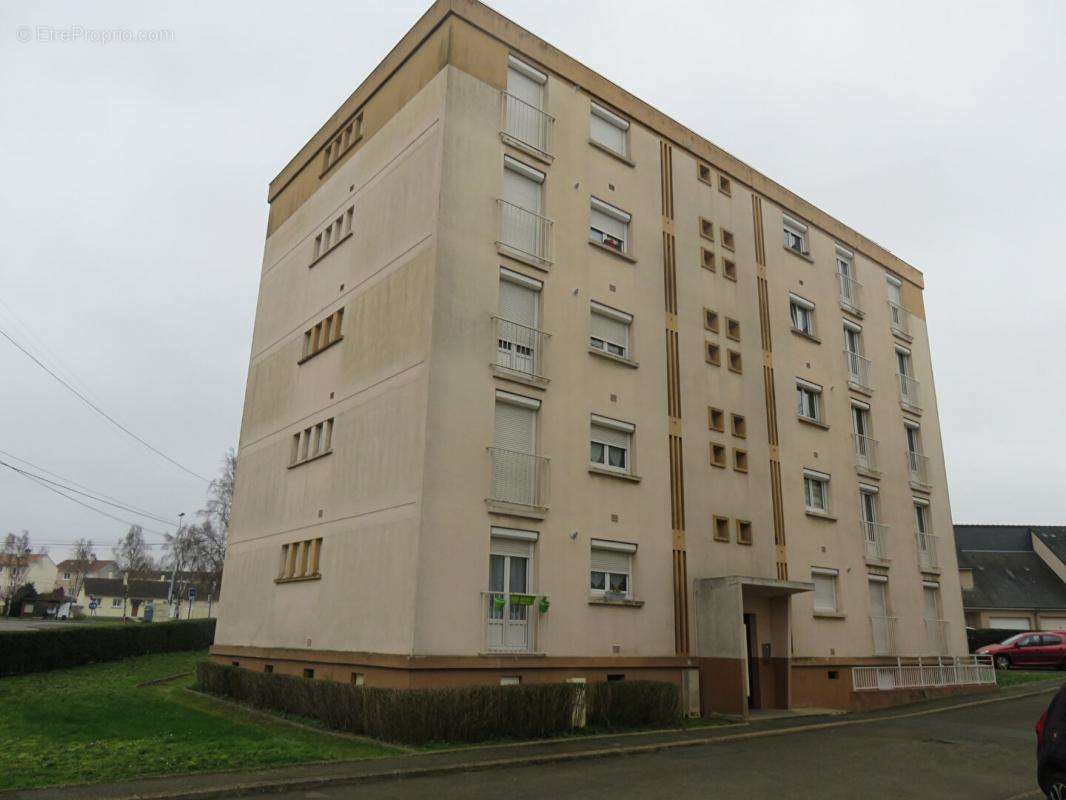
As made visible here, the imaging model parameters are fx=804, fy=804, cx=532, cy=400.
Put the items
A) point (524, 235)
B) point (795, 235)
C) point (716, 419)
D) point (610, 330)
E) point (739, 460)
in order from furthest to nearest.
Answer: point (795, 235) < point (739, 460) < point (716, 419) < point (610, 330) < point (524, 235)

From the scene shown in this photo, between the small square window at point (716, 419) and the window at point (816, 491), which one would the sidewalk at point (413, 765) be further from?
the small square window at point (716, 419)

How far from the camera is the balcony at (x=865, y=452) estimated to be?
88.2 feet

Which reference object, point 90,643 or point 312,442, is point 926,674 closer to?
point 312,442

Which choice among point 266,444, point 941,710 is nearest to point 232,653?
point 266,444

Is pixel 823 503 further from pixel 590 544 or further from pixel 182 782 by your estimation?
pixel 182 782

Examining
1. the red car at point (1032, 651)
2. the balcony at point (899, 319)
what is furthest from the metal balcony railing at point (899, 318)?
the red car at point (1032, 651)

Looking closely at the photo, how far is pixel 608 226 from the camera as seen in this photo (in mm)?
21844

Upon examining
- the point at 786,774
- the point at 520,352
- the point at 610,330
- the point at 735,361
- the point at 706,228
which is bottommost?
the point at 786,774

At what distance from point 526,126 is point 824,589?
52.1 ft

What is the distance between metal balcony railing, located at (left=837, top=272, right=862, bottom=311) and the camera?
95.7ft

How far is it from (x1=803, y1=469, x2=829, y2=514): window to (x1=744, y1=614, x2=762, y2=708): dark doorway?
4644mm

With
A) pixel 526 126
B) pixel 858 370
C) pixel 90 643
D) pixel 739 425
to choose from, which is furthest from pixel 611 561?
pixel 90 643

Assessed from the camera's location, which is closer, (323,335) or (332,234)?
(323,335)

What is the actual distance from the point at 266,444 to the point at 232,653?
5.98 meters
